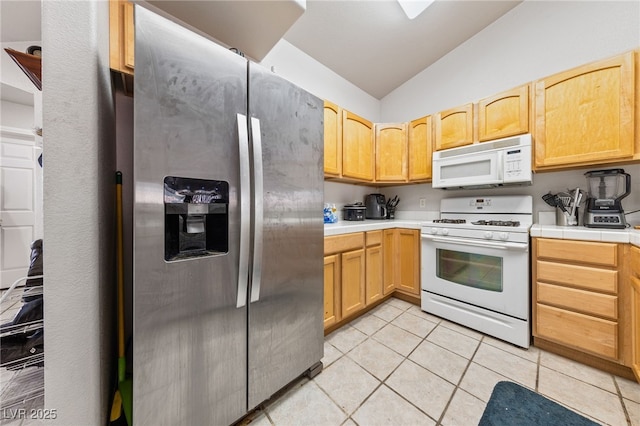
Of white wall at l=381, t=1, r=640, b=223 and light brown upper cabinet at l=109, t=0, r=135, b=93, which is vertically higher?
white wall at l=381, t=1, r=640, b=223

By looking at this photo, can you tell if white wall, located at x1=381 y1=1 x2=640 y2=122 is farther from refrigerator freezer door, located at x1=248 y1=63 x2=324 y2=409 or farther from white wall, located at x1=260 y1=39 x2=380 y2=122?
refrigerator freezer door, located at x1=248 y1=63 x2=324 y2=409

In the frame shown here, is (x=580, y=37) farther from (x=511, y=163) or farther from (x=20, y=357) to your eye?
(x=20, y=357)

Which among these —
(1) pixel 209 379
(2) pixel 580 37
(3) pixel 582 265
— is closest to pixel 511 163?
(3) pixel 582 265

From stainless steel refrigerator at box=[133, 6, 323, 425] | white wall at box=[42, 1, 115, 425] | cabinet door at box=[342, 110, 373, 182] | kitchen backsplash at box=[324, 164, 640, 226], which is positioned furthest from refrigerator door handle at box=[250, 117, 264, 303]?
kitchen backsplash at box=[324, 164, 640, 226]

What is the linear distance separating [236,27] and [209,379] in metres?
2.06

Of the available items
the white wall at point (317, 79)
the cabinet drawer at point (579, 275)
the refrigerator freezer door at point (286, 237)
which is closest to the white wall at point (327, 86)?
the white wall at point (317, 79)

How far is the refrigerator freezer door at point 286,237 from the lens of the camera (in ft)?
3.55

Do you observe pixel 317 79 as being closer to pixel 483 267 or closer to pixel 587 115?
pixel 587 115

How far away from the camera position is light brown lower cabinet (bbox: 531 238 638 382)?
1364mm

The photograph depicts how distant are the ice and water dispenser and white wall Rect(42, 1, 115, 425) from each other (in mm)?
249

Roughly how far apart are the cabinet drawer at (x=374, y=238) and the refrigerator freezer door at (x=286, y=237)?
0.86 meters

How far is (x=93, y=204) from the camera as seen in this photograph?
2.70 feet

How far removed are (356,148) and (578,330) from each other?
223cm

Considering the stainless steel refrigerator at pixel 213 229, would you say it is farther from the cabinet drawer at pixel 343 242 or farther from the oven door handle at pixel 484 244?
the oven door handle at pixel 484 244
